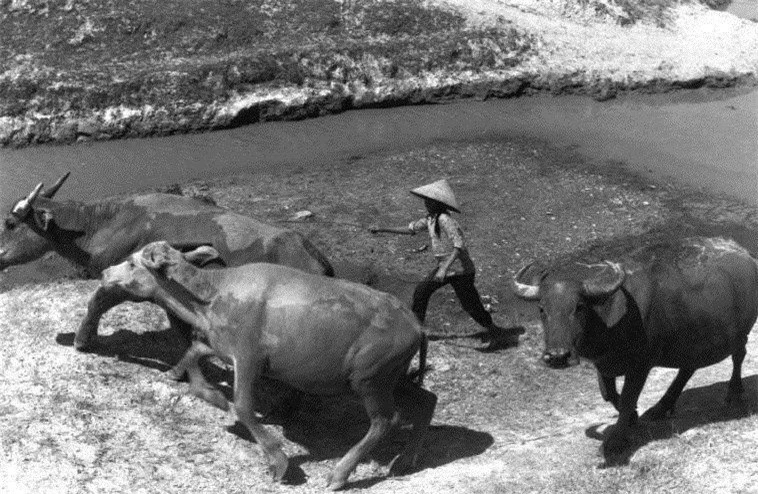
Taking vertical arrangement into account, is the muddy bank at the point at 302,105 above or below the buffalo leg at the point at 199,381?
below

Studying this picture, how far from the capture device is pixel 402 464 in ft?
32.6

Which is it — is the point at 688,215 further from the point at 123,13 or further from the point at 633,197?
the point at 123,13

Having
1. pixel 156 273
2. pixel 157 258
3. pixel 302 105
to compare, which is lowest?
pixel 302 105

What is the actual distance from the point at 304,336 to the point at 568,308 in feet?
7.44

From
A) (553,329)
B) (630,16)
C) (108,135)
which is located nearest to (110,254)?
(553,329)

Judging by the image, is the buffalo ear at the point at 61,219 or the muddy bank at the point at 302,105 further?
the muddy bank at the point at 302,105

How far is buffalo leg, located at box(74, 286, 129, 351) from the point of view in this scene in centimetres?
1113

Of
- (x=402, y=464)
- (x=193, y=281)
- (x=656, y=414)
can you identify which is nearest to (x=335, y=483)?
(x=402, y=464)

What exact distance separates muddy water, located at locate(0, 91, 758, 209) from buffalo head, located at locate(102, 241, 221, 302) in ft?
23.7

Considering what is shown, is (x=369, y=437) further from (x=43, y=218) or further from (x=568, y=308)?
(x=43, y=218)

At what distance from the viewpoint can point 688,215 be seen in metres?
17.2

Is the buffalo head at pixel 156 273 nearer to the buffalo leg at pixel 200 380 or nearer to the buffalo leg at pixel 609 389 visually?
the buffalo leg at pixel 200 380

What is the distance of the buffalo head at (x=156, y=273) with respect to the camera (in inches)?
388

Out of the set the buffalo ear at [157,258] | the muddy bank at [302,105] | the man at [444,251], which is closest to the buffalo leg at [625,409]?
the man at [444,251]
